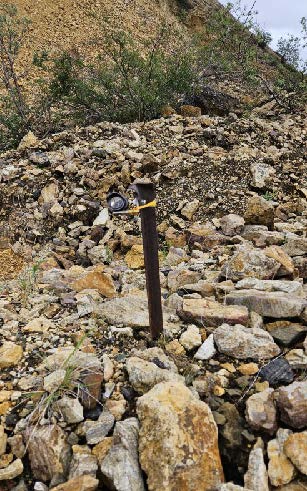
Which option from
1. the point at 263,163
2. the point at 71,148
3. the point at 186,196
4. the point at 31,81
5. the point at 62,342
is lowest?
the point at 62,342

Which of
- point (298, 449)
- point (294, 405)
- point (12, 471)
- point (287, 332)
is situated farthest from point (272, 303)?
point (12, 471)

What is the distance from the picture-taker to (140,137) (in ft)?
20.1

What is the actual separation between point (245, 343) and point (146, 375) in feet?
1.79

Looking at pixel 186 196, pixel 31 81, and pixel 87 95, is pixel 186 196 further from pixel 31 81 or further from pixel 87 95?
pixel 31 81

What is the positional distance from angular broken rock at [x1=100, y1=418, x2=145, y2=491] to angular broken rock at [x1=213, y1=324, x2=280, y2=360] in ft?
2.18

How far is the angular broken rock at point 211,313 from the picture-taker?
244 centimetres

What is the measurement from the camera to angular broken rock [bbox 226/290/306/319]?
2447mm

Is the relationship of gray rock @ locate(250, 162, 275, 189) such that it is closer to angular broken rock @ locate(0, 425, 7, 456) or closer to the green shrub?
the green shrub

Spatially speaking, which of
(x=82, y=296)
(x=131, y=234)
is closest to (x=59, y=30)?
(x=131, y=234)

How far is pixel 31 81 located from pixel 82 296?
10414mm

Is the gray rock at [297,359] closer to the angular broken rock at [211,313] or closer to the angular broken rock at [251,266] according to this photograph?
the angular broken rock at [211,313]

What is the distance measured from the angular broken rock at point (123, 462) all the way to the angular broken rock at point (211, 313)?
843mm

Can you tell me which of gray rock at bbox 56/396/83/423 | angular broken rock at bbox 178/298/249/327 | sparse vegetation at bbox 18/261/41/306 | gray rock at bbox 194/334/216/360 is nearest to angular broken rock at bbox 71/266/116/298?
sparse vegetation at bbox 18/261/41/306

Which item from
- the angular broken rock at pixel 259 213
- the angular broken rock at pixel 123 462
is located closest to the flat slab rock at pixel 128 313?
the angular broken rock at pixel 123 462
